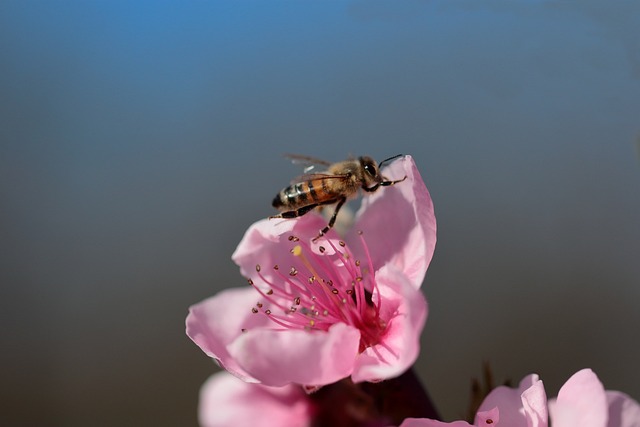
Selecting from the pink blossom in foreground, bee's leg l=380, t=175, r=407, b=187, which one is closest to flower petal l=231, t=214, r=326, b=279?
bee's leg l=380, t=175, r=407, b=187

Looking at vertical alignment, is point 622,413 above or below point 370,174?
below

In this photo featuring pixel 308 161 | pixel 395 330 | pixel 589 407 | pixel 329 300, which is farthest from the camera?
pixel 308 161

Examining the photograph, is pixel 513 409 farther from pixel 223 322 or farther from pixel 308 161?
pixel 308 161

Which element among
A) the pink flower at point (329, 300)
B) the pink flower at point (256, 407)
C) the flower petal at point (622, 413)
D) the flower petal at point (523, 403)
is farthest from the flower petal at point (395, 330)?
the pink flower at point (256, 407)

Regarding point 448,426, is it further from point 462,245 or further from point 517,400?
point 462,245

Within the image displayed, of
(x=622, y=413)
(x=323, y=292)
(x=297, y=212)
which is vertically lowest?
(x=622, y=413)

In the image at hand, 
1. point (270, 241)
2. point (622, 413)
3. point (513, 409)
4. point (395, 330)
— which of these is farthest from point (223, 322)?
point (622, 413)

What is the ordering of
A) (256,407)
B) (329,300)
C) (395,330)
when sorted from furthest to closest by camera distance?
(256,407), (329,300), (395,330)

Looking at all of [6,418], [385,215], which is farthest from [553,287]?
[385,215]

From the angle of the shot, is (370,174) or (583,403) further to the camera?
(370,174)
